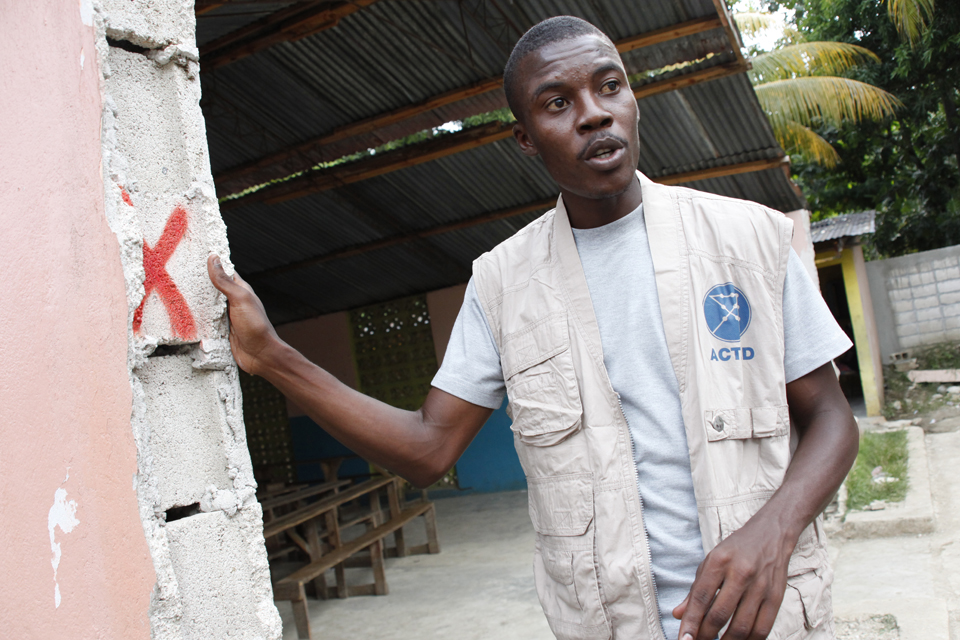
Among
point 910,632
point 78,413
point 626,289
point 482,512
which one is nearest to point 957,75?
point 482,512

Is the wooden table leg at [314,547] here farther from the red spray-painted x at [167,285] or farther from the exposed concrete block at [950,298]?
the exposed concrete block at [950,298]

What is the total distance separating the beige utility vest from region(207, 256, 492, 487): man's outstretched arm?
6.8 inches

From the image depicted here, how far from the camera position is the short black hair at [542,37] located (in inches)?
60.1

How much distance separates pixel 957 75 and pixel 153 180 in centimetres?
1358

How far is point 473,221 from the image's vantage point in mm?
7699

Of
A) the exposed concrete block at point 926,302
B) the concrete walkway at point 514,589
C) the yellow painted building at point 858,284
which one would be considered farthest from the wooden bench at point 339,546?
the exposed concrete block at point 926,302

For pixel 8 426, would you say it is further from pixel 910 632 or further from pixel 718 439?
pixel 910 632

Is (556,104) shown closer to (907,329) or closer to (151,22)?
(151,22)

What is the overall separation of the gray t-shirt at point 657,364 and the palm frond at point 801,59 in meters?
9.85

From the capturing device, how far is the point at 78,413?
133 centimetres

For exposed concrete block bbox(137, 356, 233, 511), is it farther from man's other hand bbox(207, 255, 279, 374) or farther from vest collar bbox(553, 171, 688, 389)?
vest collar bbox(553, 171, 688, 389)

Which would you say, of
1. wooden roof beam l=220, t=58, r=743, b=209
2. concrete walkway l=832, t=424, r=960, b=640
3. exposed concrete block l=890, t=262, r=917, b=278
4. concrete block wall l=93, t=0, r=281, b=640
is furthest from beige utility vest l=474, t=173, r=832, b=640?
exposed concrete block l=890, t=262, r=917, b=278

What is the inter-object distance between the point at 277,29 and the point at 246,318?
360 centimetres

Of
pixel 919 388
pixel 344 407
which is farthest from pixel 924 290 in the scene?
pixel 344 407
